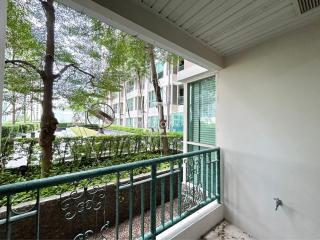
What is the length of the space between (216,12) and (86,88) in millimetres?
3357

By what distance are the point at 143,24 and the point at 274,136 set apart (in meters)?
1.90

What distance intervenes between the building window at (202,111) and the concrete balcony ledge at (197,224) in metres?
1.02

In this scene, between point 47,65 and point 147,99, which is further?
point 147,99

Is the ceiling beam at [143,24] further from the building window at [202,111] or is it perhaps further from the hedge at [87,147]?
the hedge at [87,147]

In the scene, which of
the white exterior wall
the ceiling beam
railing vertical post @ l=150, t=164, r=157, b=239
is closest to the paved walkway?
railing vertical post @ l=150, t=164, r=157, b=239

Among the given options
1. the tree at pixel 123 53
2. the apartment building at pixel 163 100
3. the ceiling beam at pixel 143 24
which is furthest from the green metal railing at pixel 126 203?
the apartment building at pixel 163 100

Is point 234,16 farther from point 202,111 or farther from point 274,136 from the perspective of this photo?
point 202,111

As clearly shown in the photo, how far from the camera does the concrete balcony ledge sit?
2041 millimetres

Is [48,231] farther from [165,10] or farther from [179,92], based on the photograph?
[179,92]

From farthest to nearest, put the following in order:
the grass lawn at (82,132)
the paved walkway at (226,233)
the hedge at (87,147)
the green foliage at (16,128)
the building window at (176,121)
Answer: the building window at (176,121) → the grass lawn at (82,132) → the hedge at (87,147) → the green foliage at (16,128) → the paved walkway at (226,233)

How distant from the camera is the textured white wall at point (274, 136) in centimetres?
189

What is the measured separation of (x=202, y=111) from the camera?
→ 3346 millimetres

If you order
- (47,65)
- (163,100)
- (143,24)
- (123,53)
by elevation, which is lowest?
(143,24)

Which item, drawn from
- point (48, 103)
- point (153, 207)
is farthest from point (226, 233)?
point (48, 103)
